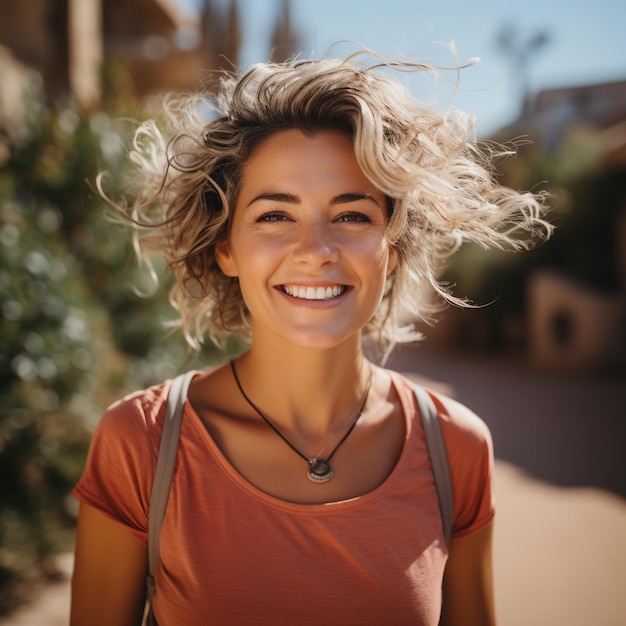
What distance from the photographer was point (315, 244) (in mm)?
1578

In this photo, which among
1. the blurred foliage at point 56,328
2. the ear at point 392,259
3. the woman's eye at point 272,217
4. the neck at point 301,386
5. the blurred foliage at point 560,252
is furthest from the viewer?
the blurred foliage at point 560,252

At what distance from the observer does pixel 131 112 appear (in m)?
5.06

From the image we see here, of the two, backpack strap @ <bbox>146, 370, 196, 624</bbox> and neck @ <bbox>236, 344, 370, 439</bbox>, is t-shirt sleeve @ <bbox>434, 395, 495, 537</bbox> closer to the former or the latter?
neck @ <bbox>236, 344, 370, 439</bbox>

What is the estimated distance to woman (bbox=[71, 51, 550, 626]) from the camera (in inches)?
58.1

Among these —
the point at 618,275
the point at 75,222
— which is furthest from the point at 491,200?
the point at 618,275

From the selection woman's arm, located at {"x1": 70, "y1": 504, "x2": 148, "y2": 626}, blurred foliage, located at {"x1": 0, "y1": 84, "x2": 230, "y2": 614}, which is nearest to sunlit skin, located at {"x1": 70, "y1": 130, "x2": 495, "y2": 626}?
woman's arm, located at {"x1": 70, "y1": 504, "x2": 148, "y2": 626}

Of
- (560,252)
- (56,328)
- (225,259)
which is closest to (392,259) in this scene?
(225,259)

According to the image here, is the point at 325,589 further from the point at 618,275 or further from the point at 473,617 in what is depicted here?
the point at 618,275

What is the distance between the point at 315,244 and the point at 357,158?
0.25 meters

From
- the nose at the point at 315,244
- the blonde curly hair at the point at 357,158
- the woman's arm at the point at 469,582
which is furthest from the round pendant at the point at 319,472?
the blonde curly hair at the point at 357,158

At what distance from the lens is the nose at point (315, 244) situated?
5.14 feet

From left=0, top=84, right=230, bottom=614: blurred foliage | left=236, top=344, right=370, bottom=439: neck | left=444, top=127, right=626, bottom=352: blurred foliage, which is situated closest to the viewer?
left=236, top=344, right=370, bottom=439: neck

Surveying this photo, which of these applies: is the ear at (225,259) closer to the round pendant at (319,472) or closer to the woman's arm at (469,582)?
the round pendant at (319,472)

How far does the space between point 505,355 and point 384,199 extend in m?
11.6
